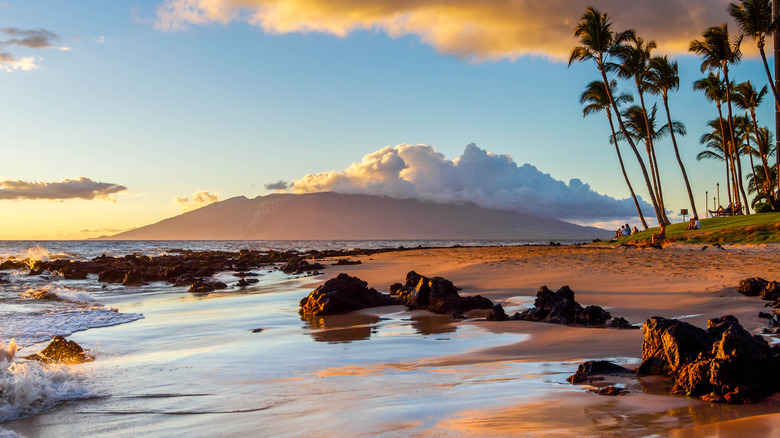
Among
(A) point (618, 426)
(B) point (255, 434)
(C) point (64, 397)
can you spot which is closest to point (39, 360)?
(C) point (64, 397)

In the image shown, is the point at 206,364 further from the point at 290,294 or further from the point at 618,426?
the point at 290,294

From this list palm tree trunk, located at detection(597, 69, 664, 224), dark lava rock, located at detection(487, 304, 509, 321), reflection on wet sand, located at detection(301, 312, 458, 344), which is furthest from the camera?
palm tree trunk, located at detection(597, 69, 664, 224)

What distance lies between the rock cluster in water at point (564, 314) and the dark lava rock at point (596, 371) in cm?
282

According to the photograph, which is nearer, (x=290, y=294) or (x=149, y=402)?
(x=149, y=402)

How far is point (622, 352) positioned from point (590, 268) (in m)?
10.9

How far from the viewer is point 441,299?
11391 millimetres

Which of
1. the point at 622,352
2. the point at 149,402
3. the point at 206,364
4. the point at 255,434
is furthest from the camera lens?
the point at 206,364

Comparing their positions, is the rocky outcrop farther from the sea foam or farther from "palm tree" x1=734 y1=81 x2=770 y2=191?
"palm tree" x1=734 y1=81 x2=770 y2=191

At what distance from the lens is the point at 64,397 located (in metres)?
5.69

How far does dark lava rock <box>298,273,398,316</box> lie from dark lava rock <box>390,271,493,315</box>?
0.97 m

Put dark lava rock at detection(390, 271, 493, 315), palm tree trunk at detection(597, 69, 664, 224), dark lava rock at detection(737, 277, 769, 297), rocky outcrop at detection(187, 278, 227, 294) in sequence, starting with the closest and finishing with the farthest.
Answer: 1. dark lava rock at detection(737, 277, 769, 297)
2. dark lava rock at detection(390, 271, 493, 315)
3. rocky outcrop at detection(187, 278, 227, 294)
4. palm tree trunk at detection(597, 69, 664, 224)

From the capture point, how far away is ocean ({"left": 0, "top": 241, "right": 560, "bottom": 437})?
4.62 metres

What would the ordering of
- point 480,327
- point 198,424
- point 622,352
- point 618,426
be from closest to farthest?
1. point 618,426
2. point 198,424
3. point 622,352
4. point 480,327

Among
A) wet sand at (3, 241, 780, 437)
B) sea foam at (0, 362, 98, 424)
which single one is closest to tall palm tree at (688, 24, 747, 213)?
wet sand at (3, 241, 780, 437)
